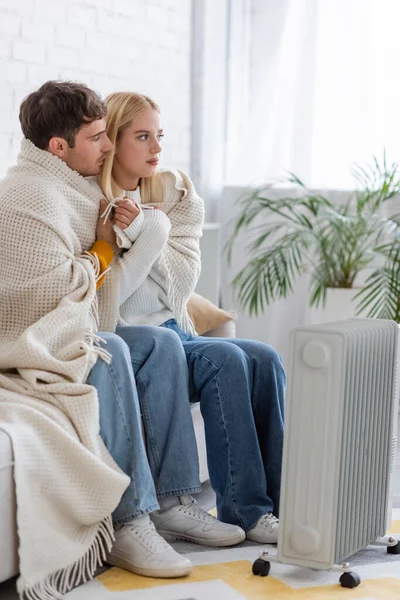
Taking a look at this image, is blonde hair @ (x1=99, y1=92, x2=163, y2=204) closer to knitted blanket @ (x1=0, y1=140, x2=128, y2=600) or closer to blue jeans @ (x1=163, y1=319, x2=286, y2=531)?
knitted blanket @ (x1=0, y1=140, x2=128, y2=600)

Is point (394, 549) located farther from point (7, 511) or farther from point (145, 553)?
point (7, 511)

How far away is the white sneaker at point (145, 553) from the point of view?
1991 mm

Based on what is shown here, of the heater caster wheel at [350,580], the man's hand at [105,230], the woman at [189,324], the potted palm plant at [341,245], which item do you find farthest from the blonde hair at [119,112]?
the potted palm plant at [341,245]

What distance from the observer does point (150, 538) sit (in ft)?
6.63

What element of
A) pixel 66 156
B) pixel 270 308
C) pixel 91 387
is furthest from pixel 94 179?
pixel 270 308

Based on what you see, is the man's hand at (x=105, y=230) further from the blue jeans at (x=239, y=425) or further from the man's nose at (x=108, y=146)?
the blue jeans at (x=239, y=425)

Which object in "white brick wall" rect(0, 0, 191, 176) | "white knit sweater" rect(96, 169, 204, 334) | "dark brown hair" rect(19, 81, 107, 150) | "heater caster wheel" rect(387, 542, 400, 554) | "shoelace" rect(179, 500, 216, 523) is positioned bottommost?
"heater caster wheel" rect(387, 542, 400, 554)

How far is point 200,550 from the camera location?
2184mm

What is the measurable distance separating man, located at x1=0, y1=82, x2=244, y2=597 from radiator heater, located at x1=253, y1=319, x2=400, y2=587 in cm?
26

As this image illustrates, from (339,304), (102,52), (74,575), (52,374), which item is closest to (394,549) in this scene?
(74,575)

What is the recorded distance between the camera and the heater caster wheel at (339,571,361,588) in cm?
193

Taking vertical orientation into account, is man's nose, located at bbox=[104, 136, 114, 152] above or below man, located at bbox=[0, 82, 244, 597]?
above

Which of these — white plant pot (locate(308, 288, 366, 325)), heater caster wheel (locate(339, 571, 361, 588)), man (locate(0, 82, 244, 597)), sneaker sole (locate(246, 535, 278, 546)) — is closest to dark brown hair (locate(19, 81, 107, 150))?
man (locate(0, 82, 244, 597))

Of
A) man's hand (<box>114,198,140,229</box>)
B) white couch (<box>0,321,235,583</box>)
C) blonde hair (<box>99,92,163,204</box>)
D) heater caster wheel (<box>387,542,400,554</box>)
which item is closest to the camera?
white couch (<box>0,321,235,583</box>)
